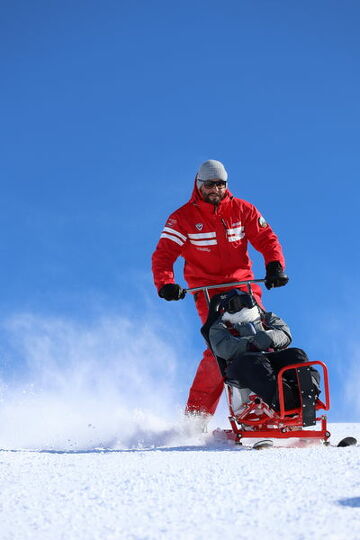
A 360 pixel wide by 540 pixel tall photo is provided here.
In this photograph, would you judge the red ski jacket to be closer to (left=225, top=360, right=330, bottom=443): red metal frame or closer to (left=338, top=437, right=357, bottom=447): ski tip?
(left=225, top=360, right=330, bottom=443): red metal frame

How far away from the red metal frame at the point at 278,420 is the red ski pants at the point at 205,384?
944 millimetres

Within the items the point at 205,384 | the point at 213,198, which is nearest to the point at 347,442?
the point at 205,384

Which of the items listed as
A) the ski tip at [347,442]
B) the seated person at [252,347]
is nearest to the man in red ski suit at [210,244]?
the seated person at [252,347]

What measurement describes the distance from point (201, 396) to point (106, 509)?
3518mm

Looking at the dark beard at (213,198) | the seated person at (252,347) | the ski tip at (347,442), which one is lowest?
the ski tip at (347,442)

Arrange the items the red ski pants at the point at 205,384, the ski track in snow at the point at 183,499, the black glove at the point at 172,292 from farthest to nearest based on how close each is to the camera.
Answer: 1. the red ski pants at the point at 205,384
2. the black glove at the point at 172,292
3. the ski track in snow at the point at 183,499

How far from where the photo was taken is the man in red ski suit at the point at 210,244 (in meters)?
5.76

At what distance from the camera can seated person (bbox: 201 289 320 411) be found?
432 centimetres

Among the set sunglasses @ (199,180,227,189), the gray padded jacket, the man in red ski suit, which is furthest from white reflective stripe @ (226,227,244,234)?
the gray padded jacket

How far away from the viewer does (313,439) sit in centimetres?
451

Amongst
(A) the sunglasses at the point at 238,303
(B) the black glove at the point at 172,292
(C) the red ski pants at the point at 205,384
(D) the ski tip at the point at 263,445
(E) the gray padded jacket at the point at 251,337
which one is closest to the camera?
(D) the ski tip at the point at 263,445

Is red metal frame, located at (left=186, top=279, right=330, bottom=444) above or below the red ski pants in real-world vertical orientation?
below

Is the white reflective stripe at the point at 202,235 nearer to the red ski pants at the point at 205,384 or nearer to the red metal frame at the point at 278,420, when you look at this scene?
the red ski pants at the point at 205,384

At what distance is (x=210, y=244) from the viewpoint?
229 inches
